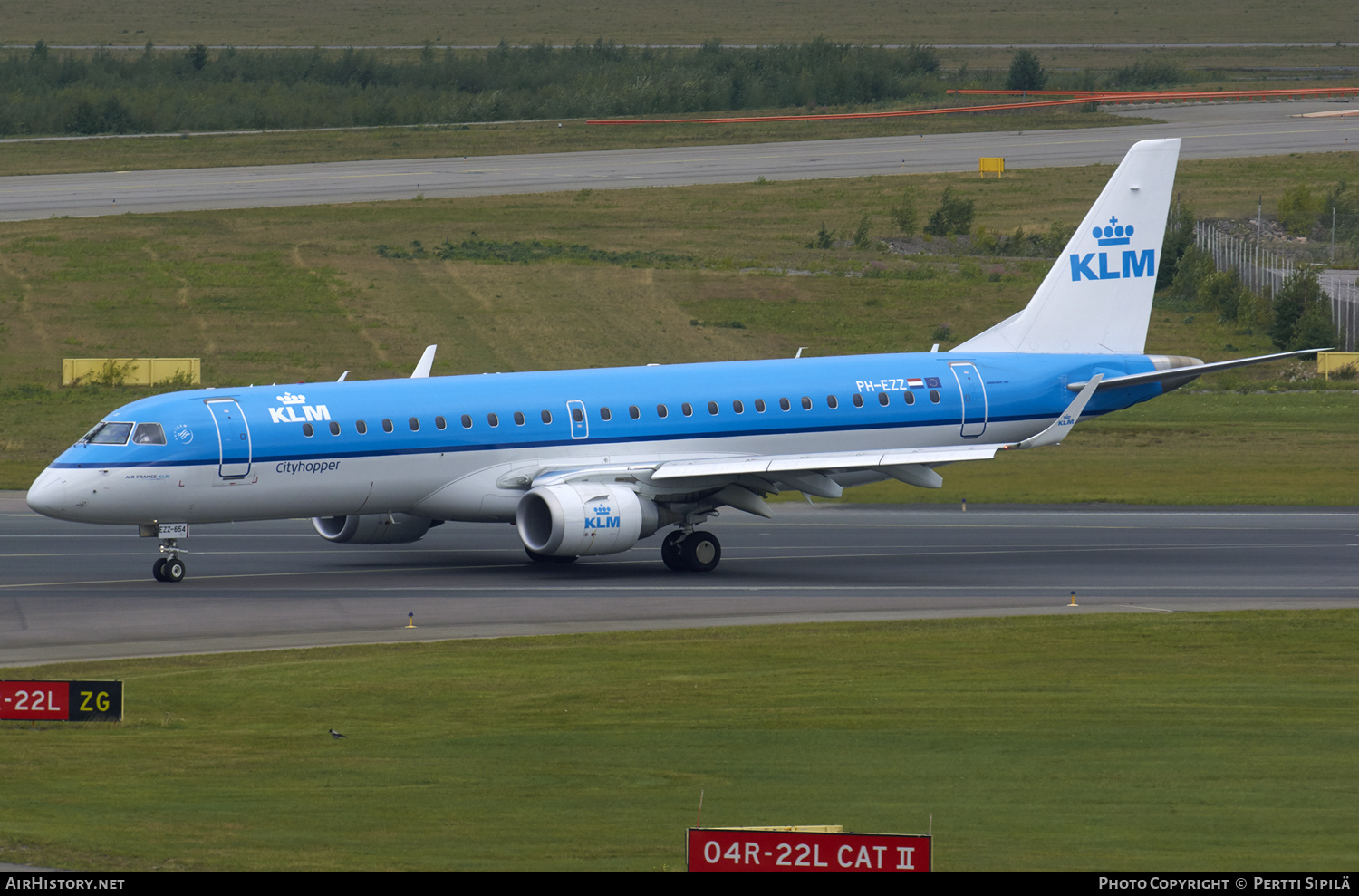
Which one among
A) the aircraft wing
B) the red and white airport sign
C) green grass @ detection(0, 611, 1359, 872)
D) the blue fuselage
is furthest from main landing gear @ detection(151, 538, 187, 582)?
the red and white airport sign

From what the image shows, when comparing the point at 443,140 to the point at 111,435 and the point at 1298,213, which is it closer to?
the point at 1298,213

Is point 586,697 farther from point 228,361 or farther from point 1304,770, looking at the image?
point 228,361

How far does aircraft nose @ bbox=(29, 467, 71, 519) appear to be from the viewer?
118 ft

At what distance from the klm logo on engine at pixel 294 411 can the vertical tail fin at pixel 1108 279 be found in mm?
16825

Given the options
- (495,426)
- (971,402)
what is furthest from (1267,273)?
(495,426)

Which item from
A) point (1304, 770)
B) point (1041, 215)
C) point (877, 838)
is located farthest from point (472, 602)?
point (1041, 215)

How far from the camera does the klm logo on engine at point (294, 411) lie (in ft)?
123

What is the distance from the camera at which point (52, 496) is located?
3584cm

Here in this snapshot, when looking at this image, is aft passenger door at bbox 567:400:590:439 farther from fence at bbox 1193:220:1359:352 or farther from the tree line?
the tree line

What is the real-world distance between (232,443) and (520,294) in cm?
4473

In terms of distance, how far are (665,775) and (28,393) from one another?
5245 cm

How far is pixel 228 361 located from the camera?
7106 centimetres

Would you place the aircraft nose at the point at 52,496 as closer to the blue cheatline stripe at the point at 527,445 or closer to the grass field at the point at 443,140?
the blue cheatline stripe at the point at 527,445

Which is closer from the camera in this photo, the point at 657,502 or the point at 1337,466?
the point at 657,502
